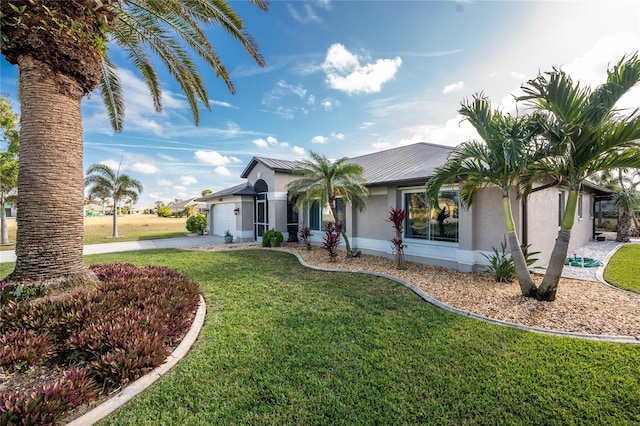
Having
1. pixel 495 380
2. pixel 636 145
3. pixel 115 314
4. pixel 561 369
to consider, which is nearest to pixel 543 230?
pixel 636 145

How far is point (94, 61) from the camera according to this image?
235 inches

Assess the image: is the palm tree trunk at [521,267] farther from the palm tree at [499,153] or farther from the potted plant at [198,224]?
the potted plant at [198,224]

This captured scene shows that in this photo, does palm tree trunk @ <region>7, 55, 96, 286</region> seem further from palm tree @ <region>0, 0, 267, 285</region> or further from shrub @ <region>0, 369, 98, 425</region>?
shrub @ <region>0, 369, 98, 425</region>

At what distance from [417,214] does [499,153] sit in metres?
4.96

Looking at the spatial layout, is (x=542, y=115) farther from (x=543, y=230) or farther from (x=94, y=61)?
(x=94, y=61)

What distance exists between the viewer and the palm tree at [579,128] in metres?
5.61

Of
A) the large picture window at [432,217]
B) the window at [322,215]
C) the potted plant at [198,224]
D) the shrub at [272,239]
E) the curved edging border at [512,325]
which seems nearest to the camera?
the curved edging border at [512,325]

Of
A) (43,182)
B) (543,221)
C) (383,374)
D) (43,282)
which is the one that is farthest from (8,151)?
(543,221)

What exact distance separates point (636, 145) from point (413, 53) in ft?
26.8

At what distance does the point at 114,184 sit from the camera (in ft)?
86.4

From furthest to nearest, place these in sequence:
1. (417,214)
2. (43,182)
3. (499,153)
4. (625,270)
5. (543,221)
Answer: (417,214) < (543,221) < (625,270) < (499,153) < (43,182)

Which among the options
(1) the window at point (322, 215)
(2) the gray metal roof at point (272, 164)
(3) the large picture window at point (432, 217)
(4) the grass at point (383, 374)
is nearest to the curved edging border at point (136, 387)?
(4) the grass at point (383, 374)

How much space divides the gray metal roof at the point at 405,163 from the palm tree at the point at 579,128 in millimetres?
3782

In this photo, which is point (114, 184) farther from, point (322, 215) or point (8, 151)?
point (322, 215)
